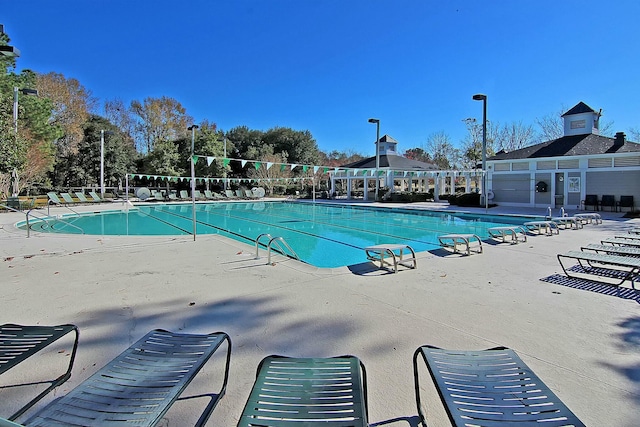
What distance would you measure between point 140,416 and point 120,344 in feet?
5.68

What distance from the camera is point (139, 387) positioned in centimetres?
187

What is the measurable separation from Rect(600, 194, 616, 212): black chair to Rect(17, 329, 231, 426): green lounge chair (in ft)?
66.5

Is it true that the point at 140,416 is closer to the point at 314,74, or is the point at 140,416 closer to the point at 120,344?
the point at 120,344

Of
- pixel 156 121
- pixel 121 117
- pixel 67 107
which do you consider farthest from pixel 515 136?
pixel 67 107

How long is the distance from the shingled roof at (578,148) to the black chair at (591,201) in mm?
2139

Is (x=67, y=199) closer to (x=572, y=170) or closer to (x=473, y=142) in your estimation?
(x=572, y=170)

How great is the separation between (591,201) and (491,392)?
19.8 metres

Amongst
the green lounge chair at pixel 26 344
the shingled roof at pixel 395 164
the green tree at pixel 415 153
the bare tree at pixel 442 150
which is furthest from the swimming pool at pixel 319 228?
the green tree at pixel 415 153

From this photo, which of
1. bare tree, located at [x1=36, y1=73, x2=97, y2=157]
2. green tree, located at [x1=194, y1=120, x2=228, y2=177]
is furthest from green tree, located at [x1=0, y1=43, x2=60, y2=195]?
green tree, located at [x1=194, y1=120, x2=228, y2=177]

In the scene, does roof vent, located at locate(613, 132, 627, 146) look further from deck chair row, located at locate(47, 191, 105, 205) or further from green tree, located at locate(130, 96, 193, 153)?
green tree, located at locate(130, 96, 193, 153)

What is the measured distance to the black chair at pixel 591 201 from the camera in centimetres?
1700

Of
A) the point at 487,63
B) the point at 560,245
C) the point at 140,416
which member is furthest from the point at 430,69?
the point at 140,416

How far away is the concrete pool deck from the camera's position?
2393mm

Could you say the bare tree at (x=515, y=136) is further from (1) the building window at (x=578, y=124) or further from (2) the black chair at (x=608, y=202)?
(2) the black chair at (x=608, y=202)
